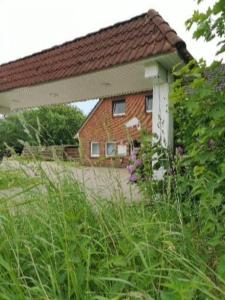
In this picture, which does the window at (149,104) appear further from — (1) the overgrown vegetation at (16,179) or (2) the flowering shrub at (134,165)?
(1) the overgrown vegetation at (16,179)

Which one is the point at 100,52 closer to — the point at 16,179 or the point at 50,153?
the point at 50,153

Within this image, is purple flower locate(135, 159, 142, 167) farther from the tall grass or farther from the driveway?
the tall grass

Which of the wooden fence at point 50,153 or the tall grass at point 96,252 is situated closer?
the tall grass at point 96,252

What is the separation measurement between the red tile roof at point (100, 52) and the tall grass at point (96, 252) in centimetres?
166

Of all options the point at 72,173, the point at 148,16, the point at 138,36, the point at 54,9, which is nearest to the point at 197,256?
the point at 72,173

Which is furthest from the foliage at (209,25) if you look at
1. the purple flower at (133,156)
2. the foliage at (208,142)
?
the purple flower at (133,156)

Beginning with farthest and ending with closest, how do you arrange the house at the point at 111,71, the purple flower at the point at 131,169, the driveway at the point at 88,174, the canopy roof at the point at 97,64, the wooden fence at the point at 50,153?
the purple flower at the point at 131,169 → the canopy roof at the point at 97,64 → the house at the point at 111,71 → the wooden fence at the point at 50,153 → the driveway at the point at 88,174

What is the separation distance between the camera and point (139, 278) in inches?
52.7

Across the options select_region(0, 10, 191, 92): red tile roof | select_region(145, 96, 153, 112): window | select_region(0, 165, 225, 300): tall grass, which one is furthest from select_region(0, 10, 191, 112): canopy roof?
select_region(0, 165, 225, 300): tall grass

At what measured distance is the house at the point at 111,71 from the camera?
3.09 m

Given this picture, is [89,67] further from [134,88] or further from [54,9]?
[54,9]

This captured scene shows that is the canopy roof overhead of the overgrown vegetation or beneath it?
overhead

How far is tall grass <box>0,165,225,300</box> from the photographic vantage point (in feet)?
4.19

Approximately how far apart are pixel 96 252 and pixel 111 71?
7.99 feet
